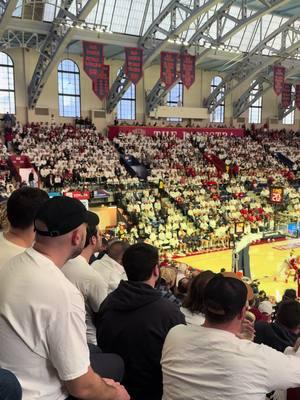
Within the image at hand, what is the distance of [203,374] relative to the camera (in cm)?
229

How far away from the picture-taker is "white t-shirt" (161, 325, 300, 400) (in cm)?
221

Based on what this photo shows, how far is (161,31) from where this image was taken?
899 inches

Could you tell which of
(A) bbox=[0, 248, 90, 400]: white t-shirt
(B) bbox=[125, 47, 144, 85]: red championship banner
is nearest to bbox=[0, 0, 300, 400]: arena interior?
(A) bbox=[0, 248, 90, 400]: white t-shirt

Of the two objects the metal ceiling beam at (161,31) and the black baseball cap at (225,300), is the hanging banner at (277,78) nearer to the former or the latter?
the metal ceiling beam at (161,31)

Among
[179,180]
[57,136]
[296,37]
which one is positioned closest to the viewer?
[179,180]

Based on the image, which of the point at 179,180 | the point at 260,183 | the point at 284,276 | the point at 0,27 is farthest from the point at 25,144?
the point at 284,276

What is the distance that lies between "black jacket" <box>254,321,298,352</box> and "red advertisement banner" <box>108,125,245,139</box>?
25.6 meters

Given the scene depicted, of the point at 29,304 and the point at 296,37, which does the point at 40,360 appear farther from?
the point at 296,37

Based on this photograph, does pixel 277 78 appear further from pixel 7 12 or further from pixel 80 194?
pixel 7 12

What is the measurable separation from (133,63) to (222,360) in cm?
2149

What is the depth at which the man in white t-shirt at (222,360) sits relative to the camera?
7.27 ft

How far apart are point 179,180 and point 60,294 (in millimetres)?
21381

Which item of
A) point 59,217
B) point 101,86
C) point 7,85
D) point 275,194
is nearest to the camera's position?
point 59,217

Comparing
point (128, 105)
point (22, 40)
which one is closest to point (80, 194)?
point (22, 40)
